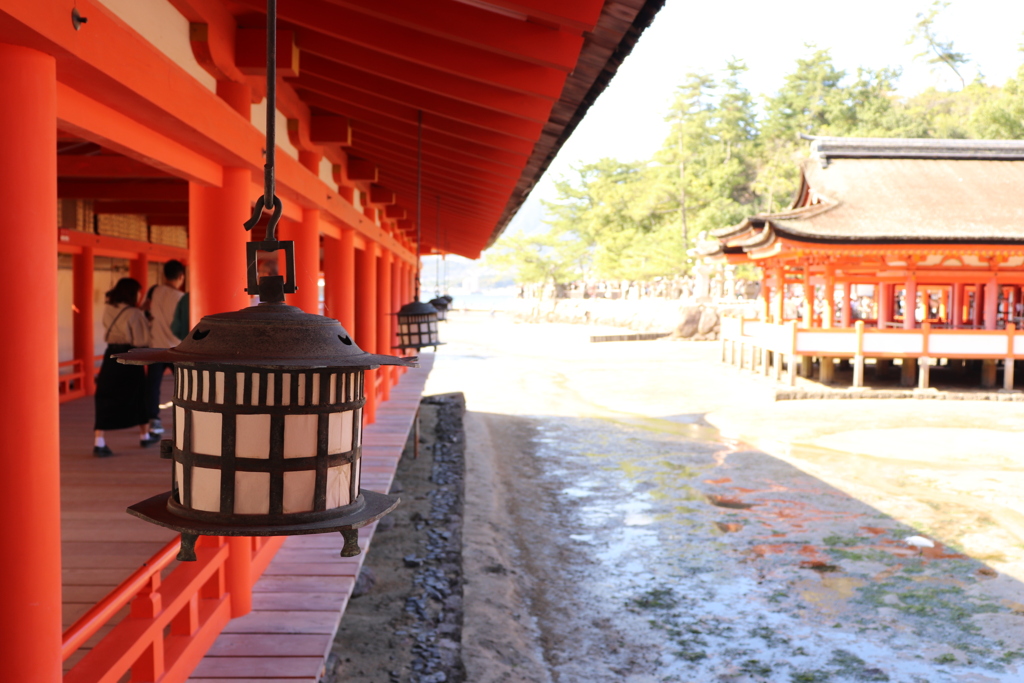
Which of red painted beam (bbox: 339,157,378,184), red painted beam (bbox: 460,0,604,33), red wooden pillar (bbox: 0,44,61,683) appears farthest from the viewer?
red painted beam (bbox: 339,157,378,184)

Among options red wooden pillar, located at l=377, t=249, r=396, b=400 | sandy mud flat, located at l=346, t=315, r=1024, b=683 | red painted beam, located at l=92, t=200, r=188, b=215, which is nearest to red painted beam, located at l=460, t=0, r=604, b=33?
sandy mud flat, located at l=346, t=315, r=1024, b=683

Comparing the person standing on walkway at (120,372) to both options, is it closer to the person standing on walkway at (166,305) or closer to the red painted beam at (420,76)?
the person standing on walkway at (166,305)

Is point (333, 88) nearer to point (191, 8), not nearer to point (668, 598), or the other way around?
point (191, 8)

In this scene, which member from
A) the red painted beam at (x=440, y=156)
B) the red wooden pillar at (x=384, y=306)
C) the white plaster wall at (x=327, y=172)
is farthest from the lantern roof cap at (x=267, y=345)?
the red wooden pillar at (x=384, y=306)

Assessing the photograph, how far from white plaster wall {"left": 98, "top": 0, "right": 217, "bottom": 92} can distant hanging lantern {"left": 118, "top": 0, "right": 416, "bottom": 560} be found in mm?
Result: 1246

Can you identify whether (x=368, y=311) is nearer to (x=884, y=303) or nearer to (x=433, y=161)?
(x=433, y=161)

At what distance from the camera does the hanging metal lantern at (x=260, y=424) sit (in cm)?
164

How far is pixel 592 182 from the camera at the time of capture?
4738 cm

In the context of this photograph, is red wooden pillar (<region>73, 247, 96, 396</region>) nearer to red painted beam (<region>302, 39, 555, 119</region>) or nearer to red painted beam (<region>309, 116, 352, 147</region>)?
red painted beam (<region>309, 116, 352, 147</region>)

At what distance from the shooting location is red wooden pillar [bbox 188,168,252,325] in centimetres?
395

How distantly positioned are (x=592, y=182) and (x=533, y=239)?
20.2 ft

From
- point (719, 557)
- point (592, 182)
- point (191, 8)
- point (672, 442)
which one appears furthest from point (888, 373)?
point (592, 182)

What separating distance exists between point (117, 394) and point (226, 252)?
2939 mm

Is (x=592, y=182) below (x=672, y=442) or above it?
above
